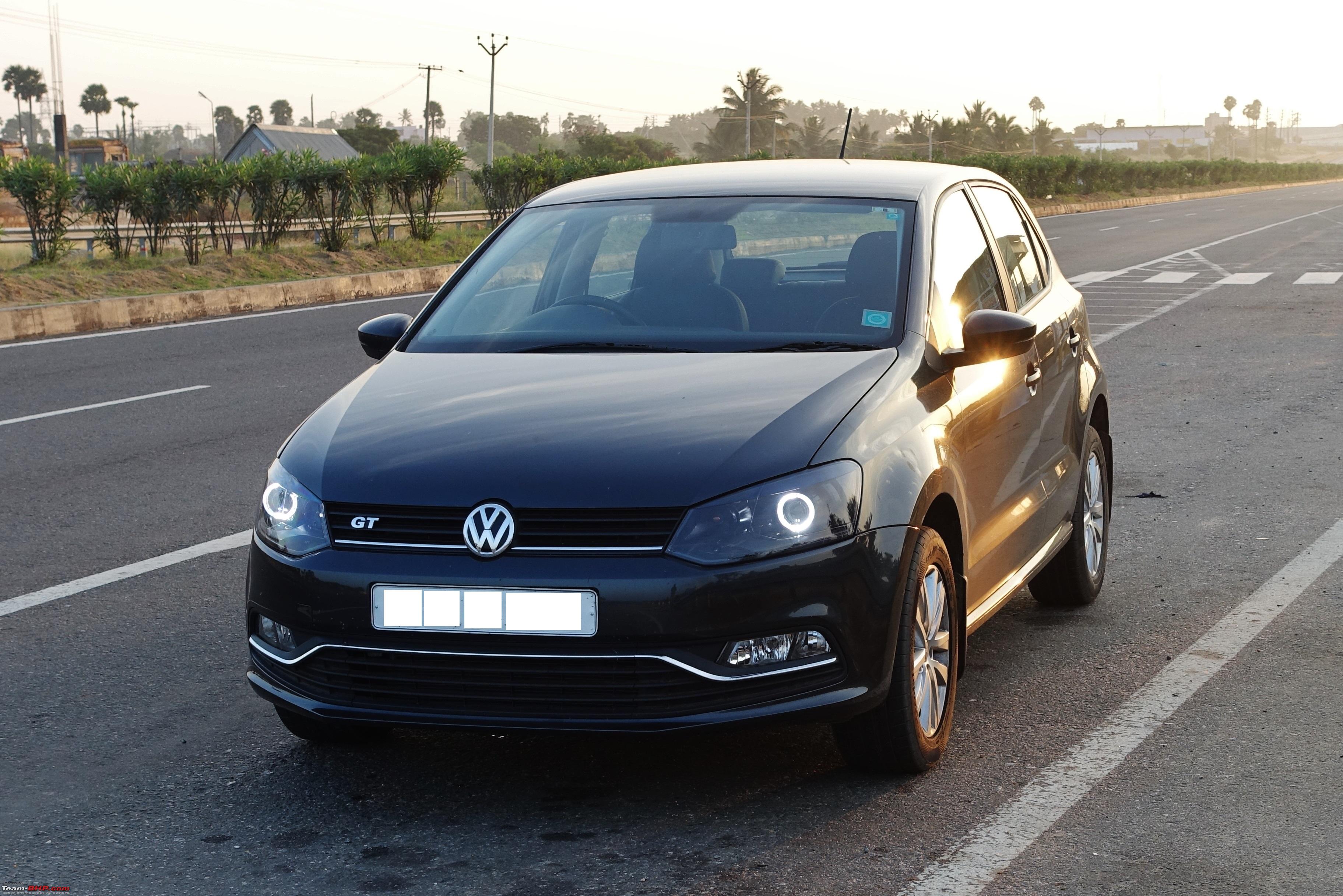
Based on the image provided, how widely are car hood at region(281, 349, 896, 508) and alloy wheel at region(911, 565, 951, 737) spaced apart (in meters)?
0.53

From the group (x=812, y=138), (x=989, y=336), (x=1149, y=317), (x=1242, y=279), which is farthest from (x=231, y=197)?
(x=812, y=138)

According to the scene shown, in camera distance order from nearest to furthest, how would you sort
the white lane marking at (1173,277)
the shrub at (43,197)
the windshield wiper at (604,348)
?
the windshield wiper at (604,348)
the shrub at (43,197)
the white lane marking at (1173,277)

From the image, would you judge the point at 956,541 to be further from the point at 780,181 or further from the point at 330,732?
the point at 330,732

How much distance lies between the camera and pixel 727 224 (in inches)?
191

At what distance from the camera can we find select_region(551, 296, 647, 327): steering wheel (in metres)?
4.61

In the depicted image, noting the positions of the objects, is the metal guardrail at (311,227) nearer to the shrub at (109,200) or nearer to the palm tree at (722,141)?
the shrub at (109,200)

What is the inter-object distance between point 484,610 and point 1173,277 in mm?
20735

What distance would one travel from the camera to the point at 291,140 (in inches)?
3957

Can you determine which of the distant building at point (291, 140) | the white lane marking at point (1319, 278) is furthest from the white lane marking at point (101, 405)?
the distant building at point (291, 140)

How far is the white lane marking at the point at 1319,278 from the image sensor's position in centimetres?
2142

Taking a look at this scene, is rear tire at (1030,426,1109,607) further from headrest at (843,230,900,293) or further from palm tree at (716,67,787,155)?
palm tree at (716,67,787,155)

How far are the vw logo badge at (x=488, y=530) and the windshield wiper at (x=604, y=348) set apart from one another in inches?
41.3

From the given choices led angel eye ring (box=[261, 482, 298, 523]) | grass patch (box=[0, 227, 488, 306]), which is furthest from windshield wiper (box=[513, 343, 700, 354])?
grass patch (box=[0, 227, 488, 306])

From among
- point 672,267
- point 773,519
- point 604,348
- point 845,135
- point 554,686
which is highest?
point 845,135
